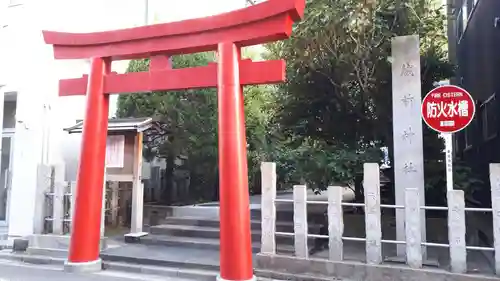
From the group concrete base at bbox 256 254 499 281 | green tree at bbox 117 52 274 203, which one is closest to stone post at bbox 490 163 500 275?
concrete base at bbox 256 254 499 281

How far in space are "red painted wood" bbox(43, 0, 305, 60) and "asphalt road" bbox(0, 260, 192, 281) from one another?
4.09 metres

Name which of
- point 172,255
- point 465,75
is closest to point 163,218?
point 172,255

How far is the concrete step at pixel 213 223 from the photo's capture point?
916cm

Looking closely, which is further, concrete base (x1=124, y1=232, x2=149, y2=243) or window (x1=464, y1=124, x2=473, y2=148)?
window (x1=464, y1=124, x2=473, y2=148)

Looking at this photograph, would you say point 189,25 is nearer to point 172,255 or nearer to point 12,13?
point 172,255

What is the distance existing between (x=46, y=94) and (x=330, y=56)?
22.3 ft

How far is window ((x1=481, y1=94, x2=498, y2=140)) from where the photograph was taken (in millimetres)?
11084

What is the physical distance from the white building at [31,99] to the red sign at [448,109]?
8.52m

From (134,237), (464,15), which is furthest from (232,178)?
(464,15)

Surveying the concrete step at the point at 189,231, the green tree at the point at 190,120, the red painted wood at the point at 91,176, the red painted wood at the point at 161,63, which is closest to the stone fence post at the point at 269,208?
the concrete step at the point at 189,231

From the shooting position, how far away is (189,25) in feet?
24.4

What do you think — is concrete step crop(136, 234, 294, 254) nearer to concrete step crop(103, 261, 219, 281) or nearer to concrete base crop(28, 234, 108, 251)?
concrete base crop(28, 234, 108, 251)

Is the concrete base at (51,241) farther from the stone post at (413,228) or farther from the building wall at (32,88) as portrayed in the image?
the stone post at (413,228)

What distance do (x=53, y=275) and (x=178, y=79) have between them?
14.0ft
